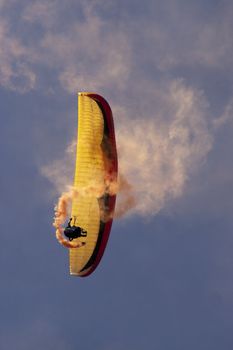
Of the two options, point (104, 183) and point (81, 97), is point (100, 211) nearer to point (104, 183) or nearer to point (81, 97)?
point (104, 183)

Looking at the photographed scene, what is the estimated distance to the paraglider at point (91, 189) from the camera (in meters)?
61.4

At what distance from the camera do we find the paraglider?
201 ft

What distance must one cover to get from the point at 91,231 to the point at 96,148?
329 inches

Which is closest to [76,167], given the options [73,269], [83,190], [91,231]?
[83,190]

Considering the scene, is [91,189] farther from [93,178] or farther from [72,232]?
[72,232]

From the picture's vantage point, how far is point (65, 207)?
→ 215 ft

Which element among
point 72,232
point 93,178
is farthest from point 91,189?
point 72,232

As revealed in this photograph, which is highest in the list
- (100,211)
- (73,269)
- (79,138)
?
(79,138)

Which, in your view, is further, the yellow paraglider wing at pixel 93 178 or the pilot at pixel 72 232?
the pilot at pixel 72 232

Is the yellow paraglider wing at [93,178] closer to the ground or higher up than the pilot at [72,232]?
higher up

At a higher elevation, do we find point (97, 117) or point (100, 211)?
point (97, 117)

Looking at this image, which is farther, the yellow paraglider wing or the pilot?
the pilot

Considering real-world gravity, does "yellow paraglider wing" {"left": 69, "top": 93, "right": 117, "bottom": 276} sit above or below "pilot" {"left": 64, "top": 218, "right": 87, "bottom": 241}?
above

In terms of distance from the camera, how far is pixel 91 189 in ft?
208
